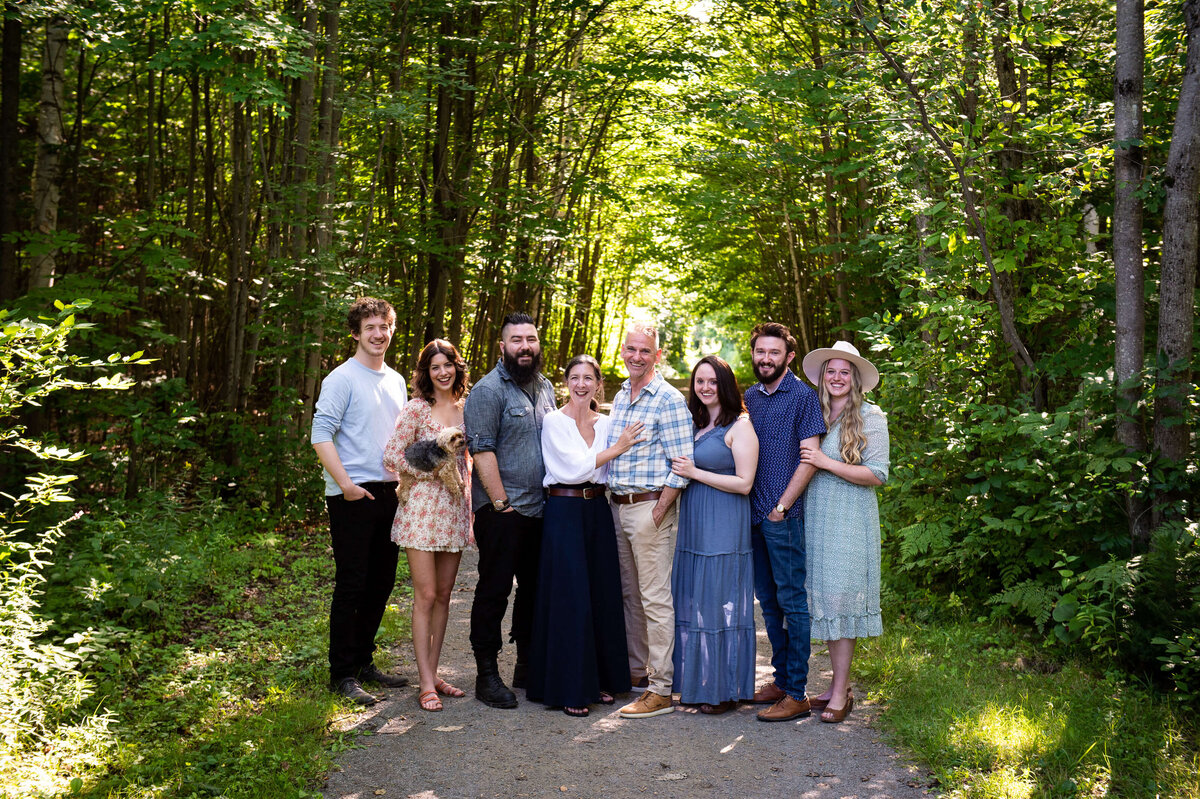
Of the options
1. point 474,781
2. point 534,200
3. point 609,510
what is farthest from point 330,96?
point 474,781

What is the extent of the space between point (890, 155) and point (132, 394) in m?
7.19

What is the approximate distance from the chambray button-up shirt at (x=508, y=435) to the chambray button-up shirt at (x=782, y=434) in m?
1.22

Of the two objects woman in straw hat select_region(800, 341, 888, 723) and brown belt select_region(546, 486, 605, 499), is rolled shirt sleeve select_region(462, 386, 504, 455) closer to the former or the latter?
brown belt select_region(546, 486, 605, 499)

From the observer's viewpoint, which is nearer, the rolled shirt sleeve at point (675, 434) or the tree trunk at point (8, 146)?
the rolled shirt sleeve at point (675, 434)

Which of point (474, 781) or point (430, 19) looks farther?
point (430, 19)

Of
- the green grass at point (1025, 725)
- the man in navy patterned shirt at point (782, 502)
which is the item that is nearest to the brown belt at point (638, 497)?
the man in navy patterned shirt at point (782, 502)

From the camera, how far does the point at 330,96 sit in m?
10.3

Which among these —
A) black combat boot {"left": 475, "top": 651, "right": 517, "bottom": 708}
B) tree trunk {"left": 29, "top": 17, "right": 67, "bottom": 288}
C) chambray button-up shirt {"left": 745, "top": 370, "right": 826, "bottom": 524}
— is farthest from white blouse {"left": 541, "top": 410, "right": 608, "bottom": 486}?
tree trunk {"left": 29, "top": 17, "right": 67, "bottom": 288}

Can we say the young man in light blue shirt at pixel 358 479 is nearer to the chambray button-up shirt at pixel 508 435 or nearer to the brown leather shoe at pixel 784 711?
the chambray button-up shirt at pixel 508 435

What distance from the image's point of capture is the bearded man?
5133 millimetres

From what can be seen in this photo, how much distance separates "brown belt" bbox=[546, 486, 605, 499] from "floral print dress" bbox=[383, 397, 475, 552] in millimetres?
522

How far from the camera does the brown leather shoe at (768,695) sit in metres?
5.33

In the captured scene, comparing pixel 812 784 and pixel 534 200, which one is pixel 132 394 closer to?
pixel 534 200

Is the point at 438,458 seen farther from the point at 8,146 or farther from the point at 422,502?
the point at 8,146
